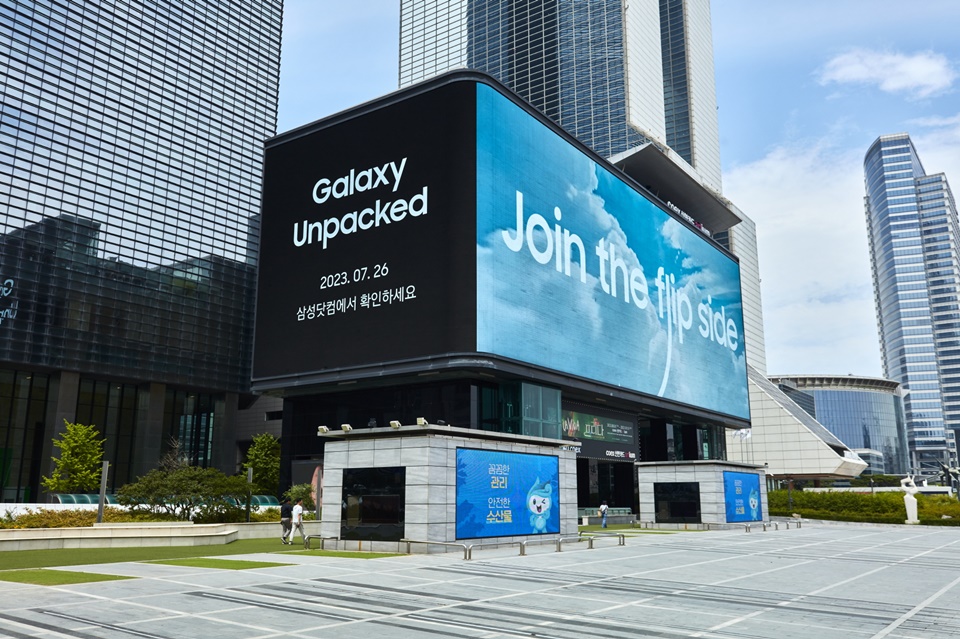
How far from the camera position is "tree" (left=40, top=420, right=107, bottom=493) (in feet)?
221

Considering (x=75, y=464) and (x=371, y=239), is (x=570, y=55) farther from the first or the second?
(x=75, y=464)

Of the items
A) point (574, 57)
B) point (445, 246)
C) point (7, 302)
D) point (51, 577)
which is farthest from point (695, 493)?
point (574, 57)

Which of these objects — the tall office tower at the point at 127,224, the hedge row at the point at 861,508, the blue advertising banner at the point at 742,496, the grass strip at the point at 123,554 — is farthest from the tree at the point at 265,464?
the hedge row at the point at 861,508

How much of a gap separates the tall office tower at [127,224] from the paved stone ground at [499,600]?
56.8 m

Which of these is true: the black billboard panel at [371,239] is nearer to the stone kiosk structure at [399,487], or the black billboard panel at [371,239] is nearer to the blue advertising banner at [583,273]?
the blue advertising banner at [583,273]

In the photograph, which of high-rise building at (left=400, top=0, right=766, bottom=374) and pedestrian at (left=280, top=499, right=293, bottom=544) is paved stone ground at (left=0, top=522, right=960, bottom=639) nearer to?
pedestrian at (left=280, top=499, right=293, bottom=544)

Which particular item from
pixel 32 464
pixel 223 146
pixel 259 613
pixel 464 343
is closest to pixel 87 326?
pixel 32 464

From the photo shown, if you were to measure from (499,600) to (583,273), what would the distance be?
41033 millimetres

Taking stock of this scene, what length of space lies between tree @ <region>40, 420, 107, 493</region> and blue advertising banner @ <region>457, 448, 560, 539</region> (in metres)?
49.1

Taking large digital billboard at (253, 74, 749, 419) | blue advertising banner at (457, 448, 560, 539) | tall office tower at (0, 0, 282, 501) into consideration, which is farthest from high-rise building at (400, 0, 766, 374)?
blue advertising banner at (457, 448, 560, 539)

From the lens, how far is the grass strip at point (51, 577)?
18859 millimetres

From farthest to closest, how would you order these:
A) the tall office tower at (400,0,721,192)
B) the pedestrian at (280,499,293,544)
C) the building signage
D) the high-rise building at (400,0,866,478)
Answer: the tall office tower at (400,0,721,192)
the high-rise building at (400,0,866,478)
the building signage
the pedestrian at (280,499,293,544)

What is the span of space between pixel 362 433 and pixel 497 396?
20806 mm

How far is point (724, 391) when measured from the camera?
262 ft
